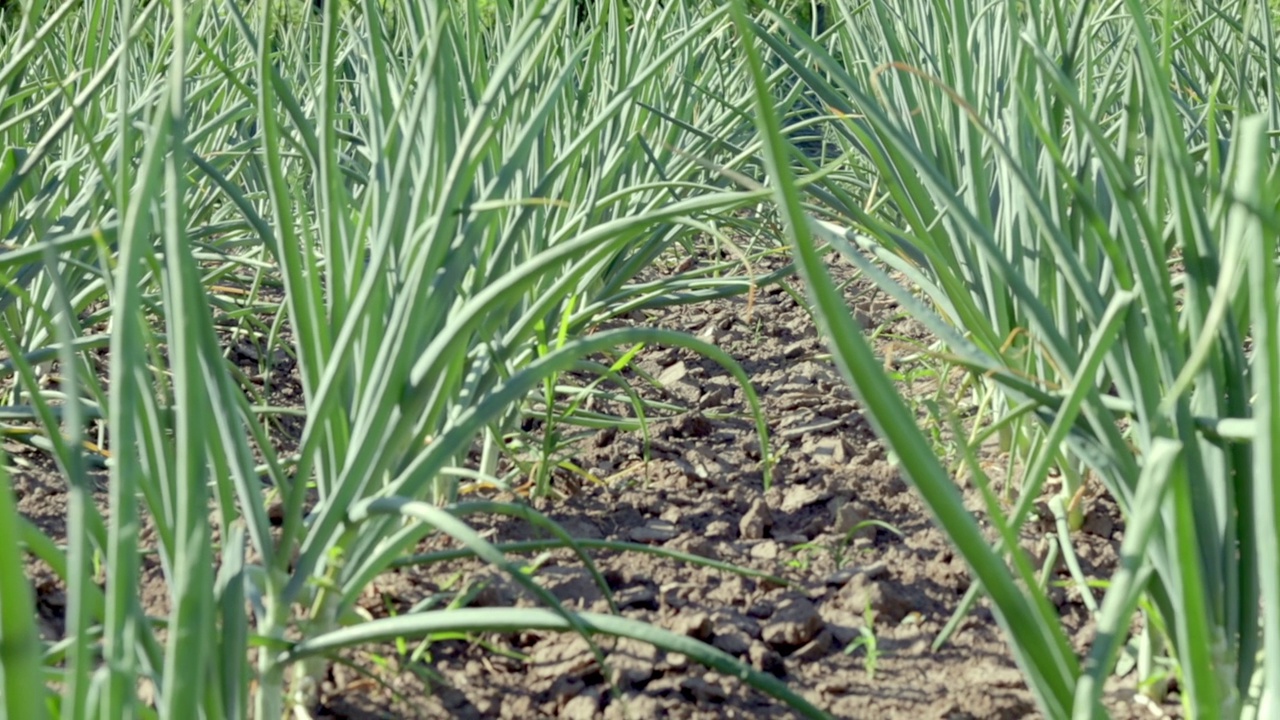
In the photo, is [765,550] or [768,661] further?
[765,550]

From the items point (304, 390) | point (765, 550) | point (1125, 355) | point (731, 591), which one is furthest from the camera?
point (765, 550)

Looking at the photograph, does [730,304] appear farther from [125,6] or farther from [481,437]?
[125,6]

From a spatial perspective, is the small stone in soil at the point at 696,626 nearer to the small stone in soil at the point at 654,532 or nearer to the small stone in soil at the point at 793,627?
the small stone in soil at the point at 793,627

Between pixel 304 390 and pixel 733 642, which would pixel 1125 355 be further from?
pixel 304 390

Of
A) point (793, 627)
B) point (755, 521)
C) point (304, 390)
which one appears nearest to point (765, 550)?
point (755, 521)

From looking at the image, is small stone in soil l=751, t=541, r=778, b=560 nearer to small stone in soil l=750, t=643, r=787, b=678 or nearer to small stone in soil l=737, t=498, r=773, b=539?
small stone in soil l=737, t=498, r=773, b=539

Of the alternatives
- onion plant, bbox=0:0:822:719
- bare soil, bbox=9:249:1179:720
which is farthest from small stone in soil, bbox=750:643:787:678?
onion plant, bbox=0:0:822:719

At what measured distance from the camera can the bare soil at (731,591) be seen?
0.88 meters

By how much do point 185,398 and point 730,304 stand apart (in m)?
1.92

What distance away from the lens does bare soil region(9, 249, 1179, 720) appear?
88 centimetres

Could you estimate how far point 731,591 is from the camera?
107 cm

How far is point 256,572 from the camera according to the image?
0.77 metres

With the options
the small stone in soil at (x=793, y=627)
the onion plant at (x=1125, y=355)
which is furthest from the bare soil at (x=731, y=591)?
the onion plant at (x=1125, y=355)

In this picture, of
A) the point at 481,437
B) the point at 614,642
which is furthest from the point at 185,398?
the point at 481,437
